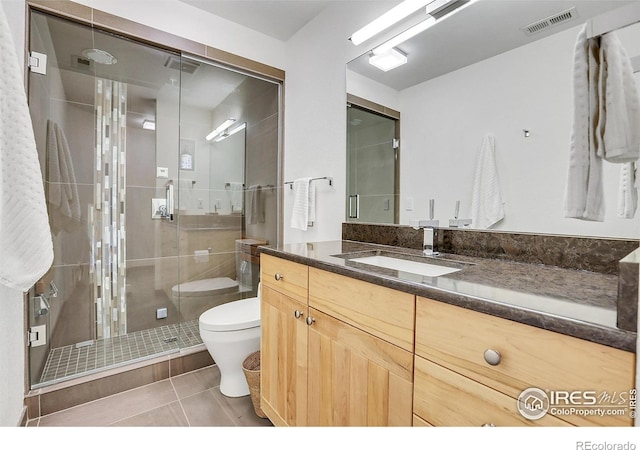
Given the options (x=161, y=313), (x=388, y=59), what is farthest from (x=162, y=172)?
(x=388, y=59)

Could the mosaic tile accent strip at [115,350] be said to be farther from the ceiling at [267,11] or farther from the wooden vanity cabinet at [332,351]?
the ceiling at [267,11]

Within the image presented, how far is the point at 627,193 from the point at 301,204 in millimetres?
1557

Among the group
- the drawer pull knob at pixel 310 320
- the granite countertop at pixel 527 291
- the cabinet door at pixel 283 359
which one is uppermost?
the granite countertop at pixel 527 291

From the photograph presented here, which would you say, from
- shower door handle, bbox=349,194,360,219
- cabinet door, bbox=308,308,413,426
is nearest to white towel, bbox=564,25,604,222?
cabinet door, bbox=308,308,413,426

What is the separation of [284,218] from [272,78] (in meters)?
1.09

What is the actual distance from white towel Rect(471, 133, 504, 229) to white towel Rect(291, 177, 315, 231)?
1.05 metres

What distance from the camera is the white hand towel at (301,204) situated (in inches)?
78.4

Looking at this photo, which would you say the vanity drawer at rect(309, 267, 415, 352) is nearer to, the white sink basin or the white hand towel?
the white sink basin

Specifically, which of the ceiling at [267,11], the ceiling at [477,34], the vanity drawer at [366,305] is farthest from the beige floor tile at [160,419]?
the ceiling at [267,11]

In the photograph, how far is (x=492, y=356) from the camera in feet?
1.94

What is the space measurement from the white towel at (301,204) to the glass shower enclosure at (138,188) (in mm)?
385

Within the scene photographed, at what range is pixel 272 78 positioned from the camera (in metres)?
2.29
